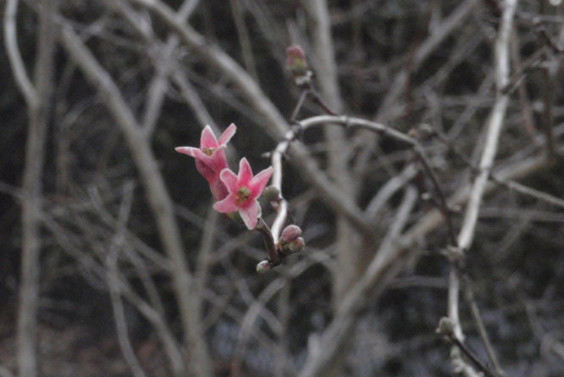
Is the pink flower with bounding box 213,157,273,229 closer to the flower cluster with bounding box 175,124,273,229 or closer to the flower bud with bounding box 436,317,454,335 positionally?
the flower cluster with bounding box 175,124,273,229

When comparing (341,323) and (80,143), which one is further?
(80,143)

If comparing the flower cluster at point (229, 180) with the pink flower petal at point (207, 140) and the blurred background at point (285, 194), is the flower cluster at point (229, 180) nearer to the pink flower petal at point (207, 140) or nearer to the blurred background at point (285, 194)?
the pink flower petal at point (207, 140)

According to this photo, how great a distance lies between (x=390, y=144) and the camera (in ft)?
15.8

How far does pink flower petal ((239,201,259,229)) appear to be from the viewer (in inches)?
23.5

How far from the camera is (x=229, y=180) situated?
602mm

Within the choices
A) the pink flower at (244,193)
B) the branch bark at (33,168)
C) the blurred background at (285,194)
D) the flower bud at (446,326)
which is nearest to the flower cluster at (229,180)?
the pink flower at (244,193)

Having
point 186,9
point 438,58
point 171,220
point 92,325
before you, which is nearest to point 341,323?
point 171,220

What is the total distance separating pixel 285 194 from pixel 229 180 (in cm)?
241

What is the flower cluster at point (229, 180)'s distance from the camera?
1.97ft

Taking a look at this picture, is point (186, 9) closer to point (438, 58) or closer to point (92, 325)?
point (438, 58)

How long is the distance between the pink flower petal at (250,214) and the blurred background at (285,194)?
6.44ft

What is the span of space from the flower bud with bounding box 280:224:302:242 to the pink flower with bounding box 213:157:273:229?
48 millimetres

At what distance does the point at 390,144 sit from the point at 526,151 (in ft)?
6.59

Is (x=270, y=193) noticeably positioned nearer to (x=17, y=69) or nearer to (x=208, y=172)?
(x=208, y=172)
